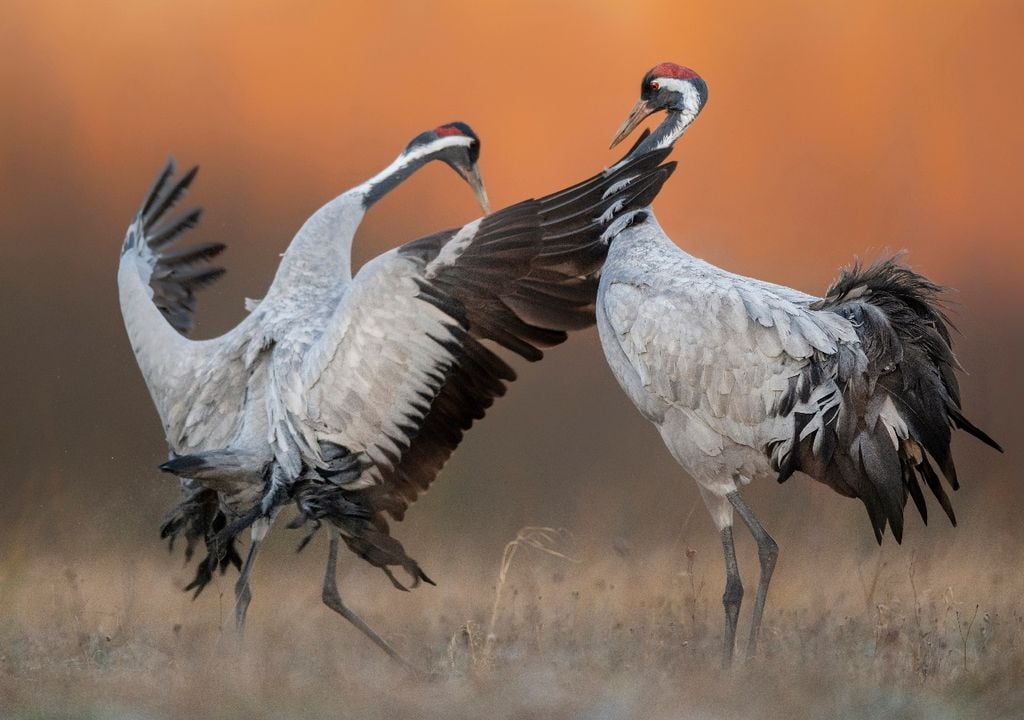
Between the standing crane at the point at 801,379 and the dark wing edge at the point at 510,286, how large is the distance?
238 mm

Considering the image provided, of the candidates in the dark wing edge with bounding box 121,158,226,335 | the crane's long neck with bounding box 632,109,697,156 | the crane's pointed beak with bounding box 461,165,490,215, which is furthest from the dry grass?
the crane's long neck with bounding box 632,109,697,156

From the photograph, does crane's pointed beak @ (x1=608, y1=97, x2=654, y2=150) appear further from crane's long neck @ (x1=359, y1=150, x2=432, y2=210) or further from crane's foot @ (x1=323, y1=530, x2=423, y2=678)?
crane's foot @ (x1=323, y1=530, x2=423, y2=678)

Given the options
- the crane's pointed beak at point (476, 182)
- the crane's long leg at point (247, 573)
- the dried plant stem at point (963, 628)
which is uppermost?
the crane's pointed beak at point (476, 182)

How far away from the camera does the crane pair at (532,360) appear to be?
194 inches

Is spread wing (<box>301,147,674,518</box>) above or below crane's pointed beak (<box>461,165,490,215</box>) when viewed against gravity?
below

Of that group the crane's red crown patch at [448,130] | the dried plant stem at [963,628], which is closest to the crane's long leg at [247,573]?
the crane's red crown patch at [448,130]

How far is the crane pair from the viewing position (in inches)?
194

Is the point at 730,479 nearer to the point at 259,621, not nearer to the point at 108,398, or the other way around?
the point at 259,621

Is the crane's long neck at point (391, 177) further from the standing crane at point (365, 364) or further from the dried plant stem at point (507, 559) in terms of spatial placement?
the dried plant stem at point (507, 559)

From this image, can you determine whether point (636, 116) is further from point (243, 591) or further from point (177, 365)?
point (243, 591)

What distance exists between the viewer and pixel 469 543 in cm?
725

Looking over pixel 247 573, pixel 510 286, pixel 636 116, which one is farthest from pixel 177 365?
pixel 636 116

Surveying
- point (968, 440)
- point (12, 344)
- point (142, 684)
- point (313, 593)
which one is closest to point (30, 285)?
point (12, 344)

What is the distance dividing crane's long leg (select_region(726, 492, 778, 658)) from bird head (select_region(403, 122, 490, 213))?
1583mm
